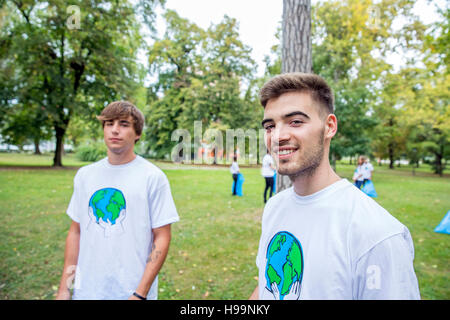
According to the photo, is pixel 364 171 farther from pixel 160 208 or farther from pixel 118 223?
pixel 118 223

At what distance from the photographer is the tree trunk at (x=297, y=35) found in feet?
13.4

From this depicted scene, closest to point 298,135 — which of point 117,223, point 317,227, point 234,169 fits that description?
point 317,227

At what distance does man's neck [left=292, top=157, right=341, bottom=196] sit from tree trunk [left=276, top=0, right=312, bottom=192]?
10.5 ft

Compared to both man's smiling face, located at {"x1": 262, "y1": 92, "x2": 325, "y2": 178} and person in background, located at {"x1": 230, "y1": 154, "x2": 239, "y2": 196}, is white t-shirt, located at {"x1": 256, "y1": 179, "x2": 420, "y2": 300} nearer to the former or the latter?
man's smiling face, located at {"x1": 262, "y1": 92, "x2": 325, "y2": 178}

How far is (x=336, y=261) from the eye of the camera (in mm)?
1116

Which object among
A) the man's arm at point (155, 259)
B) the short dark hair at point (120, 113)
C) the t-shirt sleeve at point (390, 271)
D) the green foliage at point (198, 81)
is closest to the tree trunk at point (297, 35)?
the short dark hair at point (120, 113)

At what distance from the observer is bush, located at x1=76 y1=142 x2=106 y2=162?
29.5m

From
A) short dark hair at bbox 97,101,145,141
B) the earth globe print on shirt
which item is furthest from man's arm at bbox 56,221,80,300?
short dark hair at bbox 97,101,145,141

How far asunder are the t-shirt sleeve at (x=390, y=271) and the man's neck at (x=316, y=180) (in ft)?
1.26

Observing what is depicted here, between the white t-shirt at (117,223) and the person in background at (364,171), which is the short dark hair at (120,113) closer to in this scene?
the white t-shirt at (117,223)

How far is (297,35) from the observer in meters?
4.11
